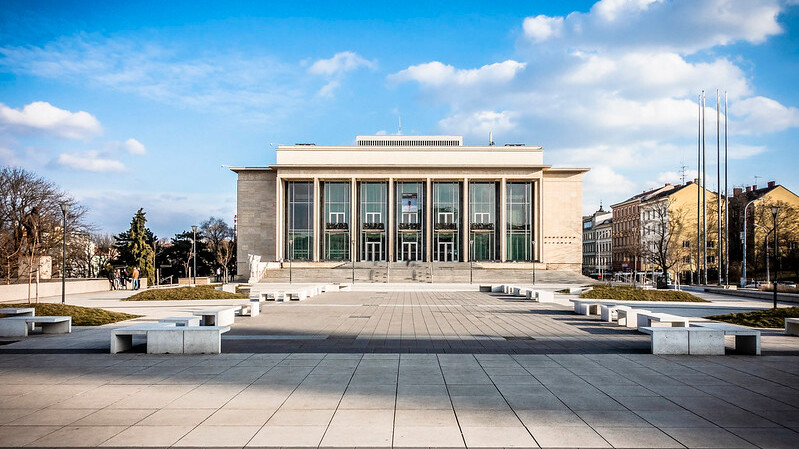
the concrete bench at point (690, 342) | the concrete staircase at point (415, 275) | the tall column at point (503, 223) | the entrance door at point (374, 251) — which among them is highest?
the tall column at point (503, 223)

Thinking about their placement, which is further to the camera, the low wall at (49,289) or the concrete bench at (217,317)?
the low wall at (49,289)

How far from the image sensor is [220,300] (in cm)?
2897

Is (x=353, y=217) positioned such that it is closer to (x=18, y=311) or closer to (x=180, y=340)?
(x=18, y=311)

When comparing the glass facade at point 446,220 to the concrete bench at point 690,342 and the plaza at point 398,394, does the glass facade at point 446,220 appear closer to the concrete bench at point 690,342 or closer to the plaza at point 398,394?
the plaza at point 398,394

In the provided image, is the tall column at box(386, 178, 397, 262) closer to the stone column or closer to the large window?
the stone column

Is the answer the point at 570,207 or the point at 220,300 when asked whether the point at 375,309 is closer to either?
the point at 220,300

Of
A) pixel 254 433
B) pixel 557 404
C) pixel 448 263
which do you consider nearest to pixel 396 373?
pixel 557 404

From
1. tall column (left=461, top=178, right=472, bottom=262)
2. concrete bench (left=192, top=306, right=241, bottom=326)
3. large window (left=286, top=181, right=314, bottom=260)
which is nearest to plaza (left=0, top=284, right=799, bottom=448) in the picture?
concrete bench (left=192, top=306, right=241, bottom=326)

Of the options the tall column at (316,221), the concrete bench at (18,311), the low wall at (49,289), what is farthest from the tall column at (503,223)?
the concrete bench at (18,311)

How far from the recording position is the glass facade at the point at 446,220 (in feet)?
252

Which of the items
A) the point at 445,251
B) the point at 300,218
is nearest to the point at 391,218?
the point at 445,251

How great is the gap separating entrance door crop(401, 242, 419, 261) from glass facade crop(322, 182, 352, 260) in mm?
7701

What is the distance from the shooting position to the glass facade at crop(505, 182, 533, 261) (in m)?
75.9

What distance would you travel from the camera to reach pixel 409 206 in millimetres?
77250
